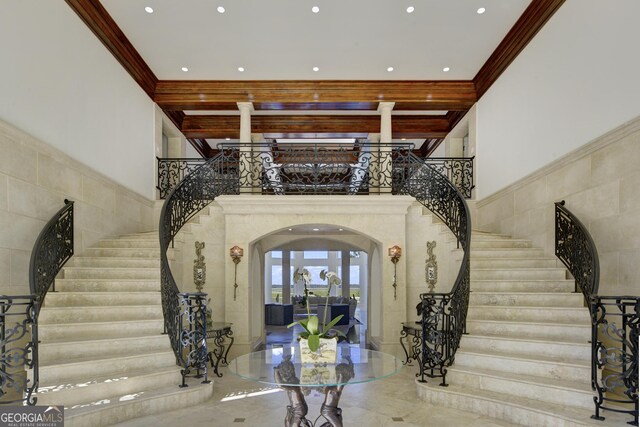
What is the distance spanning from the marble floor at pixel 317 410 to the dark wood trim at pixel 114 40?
5640 millimetres

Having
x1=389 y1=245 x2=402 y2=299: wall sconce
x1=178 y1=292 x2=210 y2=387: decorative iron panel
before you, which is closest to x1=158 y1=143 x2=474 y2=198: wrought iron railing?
x1=389 y1=245 x2=402 y2=299: wall sconce

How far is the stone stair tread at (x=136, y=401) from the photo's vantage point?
11.9 feet

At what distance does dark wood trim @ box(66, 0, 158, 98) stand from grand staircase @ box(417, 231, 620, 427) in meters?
6.89

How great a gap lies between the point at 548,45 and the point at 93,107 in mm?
7014

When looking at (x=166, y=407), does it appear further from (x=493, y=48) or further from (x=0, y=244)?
(x=493, y=48)

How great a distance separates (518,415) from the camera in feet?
12.4

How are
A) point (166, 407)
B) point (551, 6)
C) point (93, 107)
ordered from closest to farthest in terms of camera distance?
point (166, 407), point (551, 6), point (93, 107)

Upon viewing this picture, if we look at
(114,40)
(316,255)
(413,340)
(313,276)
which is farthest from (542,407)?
(316,255)

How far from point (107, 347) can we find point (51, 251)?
1.37 m

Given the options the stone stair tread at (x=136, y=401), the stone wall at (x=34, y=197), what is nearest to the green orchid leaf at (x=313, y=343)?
the stone stair tread at (x=136, y=401)

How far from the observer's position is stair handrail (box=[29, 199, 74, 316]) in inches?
170

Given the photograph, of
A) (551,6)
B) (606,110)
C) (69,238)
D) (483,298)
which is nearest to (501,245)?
(483,298)

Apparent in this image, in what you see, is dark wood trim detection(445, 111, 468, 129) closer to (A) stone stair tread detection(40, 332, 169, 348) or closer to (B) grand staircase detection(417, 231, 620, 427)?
(B) grand staircase detection(417, 231, 620, 427)

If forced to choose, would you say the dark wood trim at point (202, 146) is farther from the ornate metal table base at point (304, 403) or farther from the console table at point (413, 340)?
the ornate metal table base at point (304, 403)
